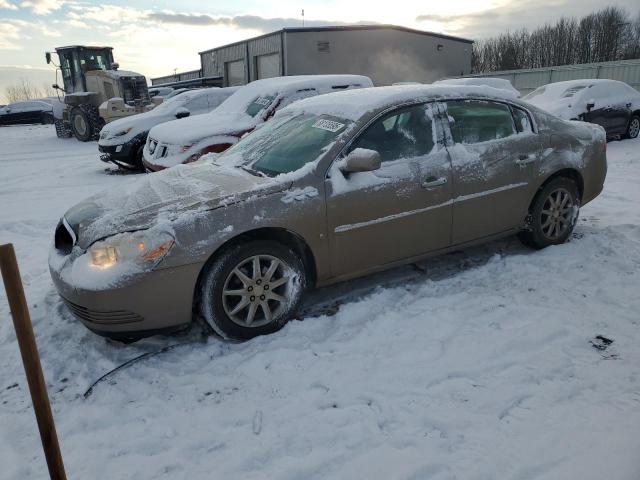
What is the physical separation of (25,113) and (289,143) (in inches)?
1054

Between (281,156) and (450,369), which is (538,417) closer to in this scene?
(450,369)

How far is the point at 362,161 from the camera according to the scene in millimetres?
3342

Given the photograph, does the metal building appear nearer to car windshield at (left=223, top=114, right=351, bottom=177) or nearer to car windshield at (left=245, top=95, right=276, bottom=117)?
car windshield at (left=245, top=95, right=276, bottom=117)

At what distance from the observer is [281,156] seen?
3.73m

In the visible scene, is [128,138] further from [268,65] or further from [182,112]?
[268,65]

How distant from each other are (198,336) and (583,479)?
2.39m

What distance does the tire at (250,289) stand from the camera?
3.12 m

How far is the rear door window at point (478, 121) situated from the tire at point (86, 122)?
1474 centimetres

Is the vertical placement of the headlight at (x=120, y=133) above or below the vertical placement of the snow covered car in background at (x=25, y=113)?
above

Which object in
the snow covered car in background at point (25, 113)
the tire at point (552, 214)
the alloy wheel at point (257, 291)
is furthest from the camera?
the snow covered car in background at point (25, 113)

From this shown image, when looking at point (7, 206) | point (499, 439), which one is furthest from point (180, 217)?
point (7, 206)

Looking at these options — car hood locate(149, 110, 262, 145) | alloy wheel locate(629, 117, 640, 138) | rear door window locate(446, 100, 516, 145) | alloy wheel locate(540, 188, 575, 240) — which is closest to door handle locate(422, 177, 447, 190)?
rear door window locate(446, 100, 516, 145)

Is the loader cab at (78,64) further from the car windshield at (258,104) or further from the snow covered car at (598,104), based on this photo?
the snow covered car at (598,104)

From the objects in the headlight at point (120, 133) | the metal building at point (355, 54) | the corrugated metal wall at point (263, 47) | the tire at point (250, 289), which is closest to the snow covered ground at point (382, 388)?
the tire at point (250, 289)
